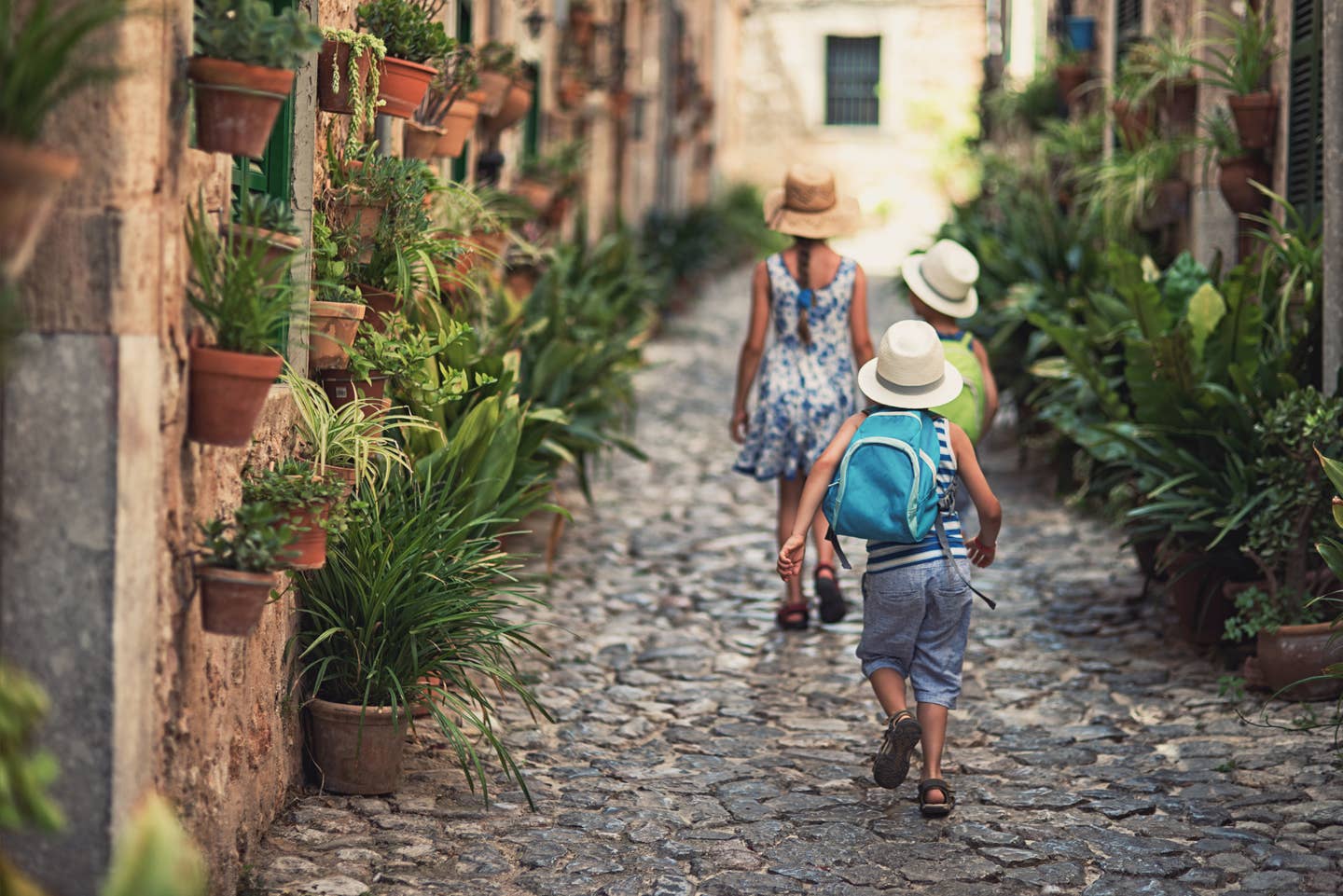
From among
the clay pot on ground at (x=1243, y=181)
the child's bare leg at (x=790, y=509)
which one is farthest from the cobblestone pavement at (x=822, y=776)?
the clay pot on ground at (x=1243, y=181)

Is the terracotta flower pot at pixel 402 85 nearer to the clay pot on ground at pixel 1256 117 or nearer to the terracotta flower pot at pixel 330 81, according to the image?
the terracotta flower pot at pixel 330 81

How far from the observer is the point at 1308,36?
22.0ft

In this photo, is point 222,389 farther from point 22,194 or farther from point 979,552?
point 979,552

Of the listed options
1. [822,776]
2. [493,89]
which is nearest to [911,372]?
[822,776]

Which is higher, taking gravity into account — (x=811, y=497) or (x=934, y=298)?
(x=934, y=298)

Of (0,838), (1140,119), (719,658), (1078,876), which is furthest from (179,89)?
(1140,119)

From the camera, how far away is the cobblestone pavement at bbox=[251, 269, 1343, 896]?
408cm

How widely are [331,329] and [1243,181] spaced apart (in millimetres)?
4512

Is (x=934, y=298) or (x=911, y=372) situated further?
(x=934, y=298)

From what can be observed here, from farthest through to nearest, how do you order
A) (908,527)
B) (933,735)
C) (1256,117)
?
1. (1256,117)
2. (933,735)
3. (908,527)

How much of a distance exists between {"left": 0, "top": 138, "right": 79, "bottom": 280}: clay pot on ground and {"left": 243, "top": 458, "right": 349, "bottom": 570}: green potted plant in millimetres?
1174

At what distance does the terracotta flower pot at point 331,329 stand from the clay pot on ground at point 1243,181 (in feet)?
14.3

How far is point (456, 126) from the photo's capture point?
662 cm

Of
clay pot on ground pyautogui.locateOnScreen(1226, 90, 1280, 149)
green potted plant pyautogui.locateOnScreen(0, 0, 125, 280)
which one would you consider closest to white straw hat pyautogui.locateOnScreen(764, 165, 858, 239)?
clay pot on ground pyautogui.locateOnScreen(1226, 90, 1280, 149)
